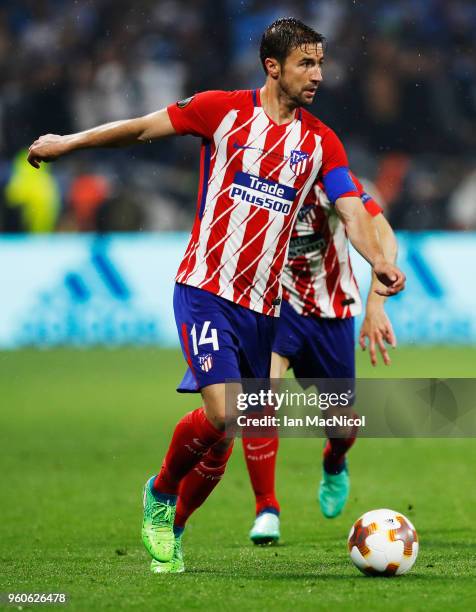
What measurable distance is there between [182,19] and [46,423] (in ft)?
31.3

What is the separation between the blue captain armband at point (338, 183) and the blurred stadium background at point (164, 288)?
161 cm

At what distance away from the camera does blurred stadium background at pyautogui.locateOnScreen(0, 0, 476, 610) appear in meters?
5.68

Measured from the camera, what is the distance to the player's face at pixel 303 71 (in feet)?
17.9

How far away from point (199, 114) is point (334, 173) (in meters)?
0.64

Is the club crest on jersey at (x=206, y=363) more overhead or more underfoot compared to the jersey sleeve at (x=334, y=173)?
more underfoot

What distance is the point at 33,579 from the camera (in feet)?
16.8

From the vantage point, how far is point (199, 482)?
18.8 feet

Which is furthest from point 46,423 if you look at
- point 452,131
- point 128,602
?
point 452,131

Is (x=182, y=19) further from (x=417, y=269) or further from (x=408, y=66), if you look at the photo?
(x=417, y=269)

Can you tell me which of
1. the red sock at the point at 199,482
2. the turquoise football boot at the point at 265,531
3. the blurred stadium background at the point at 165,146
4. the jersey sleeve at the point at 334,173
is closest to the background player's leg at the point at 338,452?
the turquoise football boot at the point at 265,531

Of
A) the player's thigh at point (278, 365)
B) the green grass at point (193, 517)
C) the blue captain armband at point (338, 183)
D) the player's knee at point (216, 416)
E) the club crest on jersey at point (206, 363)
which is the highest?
the blue captain armband at point (338, 183)

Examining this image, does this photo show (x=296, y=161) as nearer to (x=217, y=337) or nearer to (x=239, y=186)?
(x=239, y=186)

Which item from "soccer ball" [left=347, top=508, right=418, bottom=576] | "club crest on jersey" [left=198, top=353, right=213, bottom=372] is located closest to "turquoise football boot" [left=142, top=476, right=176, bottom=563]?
"club crest on jersey" [left=198, top=353, right=213, bottom=372]

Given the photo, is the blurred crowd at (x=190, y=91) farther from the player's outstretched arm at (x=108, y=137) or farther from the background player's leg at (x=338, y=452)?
the player's outstretched arm at (x=108, y=137)
